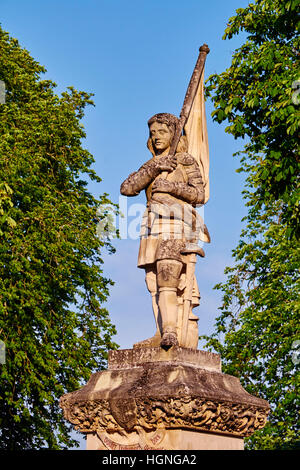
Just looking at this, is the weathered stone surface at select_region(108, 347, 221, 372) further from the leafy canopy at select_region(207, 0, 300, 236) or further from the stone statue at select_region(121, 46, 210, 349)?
the leafy canopy at select_region(207, 0, 300, 236)

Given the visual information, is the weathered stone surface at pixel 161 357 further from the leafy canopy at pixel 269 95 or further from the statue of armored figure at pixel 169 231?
the leafy canopy at pixel 269 95

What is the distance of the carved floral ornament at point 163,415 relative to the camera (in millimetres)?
7656

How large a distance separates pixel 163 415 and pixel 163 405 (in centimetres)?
10

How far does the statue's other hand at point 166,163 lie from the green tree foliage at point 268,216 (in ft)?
11.2

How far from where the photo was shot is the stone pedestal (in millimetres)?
7707

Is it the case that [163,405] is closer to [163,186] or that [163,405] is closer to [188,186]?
[163,186]

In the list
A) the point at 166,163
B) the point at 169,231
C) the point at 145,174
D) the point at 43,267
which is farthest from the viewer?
the point at 43,267

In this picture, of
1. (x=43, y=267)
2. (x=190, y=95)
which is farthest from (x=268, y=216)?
(x=190, y=95)

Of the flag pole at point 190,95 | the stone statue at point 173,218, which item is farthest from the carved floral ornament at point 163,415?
the flag pole at point 190,95

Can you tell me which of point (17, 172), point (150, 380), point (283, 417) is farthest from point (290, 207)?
point (283, 417)

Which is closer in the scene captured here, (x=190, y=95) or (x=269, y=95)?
(x=190, y=95)

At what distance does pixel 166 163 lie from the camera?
30.2 feet

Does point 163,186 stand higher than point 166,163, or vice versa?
point 166,163

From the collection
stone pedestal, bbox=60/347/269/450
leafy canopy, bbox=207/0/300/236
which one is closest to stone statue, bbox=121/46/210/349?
stone pedestal, bbox=60/347/269/450
